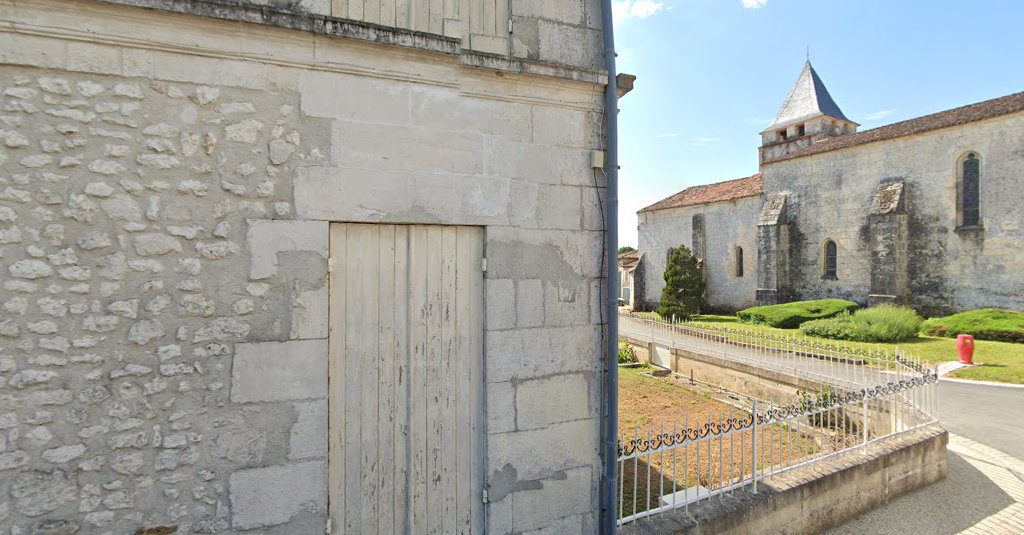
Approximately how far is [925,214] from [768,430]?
615 inches

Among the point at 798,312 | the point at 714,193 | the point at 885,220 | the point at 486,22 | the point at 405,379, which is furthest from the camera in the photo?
the point at 714,193

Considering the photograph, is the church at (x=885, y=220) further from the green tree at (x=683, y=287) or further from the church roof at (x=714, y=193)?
the green tree at (x=683, y=287)

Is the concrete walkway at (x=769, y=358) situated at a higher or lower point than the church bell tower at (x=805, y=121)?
lower

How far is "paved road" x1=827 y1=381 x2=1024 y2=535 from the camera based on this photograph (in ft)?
17.0

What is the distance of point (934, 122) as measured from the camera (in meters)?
18.2

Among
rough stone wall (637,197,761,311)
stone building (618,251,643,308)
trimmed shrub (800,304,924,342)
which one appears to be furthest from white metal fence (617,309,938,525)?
stone building (618,251,643,308)

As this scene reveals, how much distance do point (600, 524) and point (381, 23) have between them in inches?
174

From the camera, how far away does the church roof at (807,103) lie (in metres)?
30.2

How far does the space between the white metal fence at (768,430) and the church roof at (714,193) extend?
52.6 feet

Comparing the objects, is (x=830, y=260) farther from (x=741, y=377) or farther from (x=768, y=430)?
(x=768, y=430)

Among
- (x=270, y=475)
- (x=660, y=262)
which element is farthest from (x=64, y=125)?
(x=660, y=262)

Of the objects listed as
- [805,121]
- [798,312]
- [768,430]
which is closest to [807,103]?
[805,121]

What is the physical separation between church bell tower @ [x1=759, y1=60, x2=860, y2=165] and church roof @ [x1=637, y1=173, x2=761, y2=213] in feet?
10.9

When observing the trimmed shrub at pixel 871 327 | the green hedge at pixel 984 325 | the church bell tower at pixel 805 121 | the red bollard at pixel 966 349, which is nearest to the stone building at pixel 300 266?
the red bollard at pixel 966 349
